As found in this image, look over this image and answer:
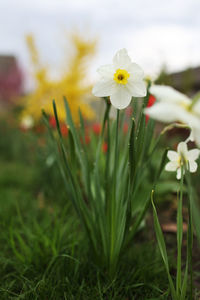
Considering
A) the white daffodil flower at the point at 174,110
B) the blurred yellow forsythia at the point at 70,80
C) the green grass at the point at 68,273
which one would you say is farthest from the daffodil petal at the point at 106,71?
the blurred yellow forsythia at the point at 70,80

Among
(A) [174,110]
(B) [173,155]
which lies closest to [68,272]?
(B) [173,155]

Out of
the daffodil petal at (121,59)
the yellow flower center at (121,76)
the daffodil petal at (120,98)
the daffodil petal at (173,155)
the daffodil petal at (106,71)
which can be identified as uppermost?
the daffodil petal at (121,59)

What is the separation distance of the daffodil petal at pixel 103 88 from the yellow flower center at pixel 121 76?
0.02 meters

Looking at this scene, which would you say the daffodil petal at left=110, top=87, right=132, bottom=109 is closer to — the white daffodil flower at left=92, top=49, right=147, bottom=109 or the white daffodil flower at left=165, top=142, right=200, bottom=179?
the white daffodil flower at left=92, top=49, right=147, bottom=109

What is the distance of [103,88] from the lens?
2.39ft

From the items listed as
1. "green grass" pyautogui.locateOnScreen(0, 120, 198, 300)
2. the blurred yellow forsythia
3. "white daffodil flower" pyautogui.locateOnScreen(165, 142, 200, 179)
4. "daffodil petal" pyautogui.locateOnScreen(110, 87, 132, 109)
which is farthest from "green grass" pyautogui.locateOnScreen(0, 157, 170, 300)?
the blurred yellow forsythia

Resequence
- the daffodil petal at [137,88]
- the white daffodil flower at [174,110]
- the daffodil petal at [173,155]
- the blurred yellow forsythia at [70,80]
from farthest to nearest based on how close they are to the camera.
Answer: the blurred yellow forsythia at [70,80] < the daffodil petal at [173,155] < the daffodil petal at [137,88] < the white daffodil flower at [174,110]

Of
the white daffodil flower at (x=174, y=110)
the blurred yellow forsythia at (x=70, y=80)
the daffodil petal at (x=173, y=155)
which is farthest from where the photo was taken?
the blurred yellow forsythia at (x=70, y=80)

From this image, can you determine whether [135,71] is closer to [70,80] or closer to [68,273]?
[68,273]

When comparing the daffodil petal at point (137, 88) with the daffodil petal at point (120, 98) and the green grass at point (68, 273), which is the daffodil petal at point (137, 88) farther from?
the green grass at point (68, 273)

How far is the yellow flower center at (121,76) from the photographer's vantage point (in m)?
0.72

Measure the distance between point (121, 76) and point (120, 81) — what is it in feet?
0.05

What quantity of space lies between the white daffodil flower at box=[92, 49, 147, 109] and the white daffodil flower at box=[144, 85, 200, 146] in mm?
199

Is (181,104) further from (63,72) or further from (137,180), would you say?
(63,72)
